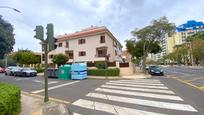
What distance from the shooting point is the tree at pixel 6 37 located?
→ 18.9 meters

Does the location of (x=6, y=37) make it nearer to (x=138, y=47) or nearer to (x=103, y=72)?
(x=103, y=72)

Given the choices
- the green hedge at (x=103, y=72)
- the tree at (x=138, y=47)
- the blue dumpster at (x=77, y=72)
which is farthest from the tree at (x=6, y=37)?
the tree at (x=138, y=47)

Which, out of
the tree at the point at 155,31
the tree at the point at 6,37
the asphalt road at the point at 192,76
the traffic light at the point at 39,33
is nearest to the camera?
the traffic light at the point at 39,33

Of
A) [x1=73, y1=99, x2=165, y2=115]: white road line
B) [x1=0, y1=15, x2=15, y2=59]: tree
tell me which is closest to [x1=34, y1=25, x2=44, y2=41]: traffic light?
[x1=73, y1=99, x2=165, y2=115]: white road line

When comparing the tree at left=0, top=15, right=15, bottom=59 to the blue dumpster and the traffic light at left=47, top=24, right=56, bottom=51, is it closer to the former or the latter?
the blue dumpster

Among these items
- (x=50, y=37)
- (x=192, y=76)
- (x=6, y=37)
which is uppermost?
(x=6, y=37)

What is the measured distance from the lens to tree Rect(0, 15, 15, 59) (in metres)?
18.9

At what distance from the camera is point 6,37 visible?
1909cm

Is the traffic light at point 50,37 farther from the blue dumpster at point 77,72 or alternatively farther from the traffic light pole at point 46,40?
the blue dumpster at point 77,72

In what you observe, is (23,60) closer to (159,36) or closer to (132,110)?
(159,36)

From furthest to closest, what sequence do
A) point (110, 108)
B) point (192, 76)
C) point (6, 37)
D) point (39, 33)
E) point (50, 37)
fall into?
point (192, 76) < point (6, 37) < point (50, 37) < point (39, 33) < point (110, 108)

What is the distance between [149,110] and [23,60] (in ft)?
147

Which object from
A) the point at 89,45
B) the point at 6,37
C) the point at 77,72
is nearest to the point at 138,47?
the point at 89,45

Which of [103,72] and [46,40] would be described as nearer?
[46,40]
